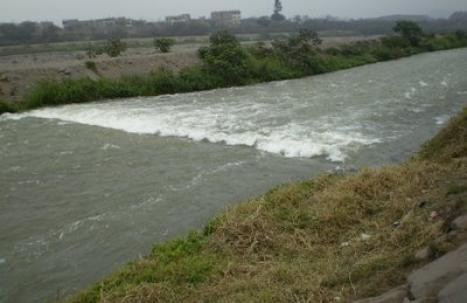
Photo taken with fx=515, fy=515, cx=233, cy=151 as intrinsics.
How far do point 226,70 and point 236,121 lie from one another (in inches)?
471

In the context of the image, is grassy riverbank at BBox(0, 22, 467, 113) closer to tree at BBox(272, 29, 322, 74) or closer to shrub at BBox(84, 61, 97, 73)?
tree at BBox(272, 29, 322, 74)

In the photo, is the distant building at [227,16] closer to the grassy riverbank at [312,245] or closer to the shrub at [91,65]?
the shrub at [91,65]

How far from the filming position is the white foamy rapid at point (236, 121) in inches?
509

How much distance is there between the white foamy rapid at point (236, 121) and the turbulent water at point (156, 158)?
0.05 m

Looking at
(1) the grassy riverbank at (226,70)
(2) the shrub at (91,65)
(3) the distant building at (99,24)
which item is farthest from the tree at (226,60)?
(3) the distant building at (99,24)

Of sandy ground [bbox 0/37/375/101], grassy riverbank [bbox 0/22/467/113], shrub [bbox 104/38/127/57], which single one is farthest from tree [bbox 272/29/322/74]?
shrub [bbox 104/38/127/57]

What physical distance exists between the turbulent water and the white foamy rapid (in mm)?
49

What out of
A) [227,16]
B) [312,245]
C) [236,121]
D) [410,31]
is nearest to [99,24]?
[227,16]

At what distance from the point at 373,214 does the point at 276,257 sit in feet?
5.20

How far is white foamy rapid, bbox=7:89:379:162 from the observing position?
12.9 meters

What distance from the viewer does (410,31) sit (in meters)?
44.5

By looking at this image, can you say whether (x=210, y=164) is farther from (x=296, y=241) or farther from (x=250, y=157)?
(x=296, y=241)

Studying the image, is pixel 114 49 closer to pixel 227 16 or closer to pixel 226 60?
pixel 226 60

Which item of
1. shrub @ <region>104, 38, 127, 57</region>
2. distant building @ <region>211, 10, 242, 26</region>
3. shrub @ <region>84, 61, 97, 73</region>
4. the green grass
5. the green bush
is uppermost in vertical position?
distant building @ <region>211, 10, 242, 26</region>
